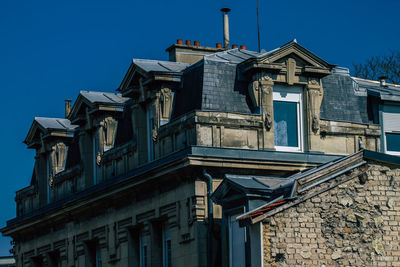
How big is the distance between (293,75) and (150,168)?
5.49 m

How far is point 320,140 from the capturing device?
35.0 meters

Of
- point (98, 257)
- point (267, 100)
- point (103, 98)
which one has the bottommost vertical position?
point (98, 257)

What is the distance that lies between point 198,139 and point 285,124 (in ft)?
11.3

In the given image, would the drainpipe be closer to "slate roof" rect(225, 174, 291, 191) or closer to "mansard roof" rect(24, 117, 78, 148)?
"slate roof" rect(225, 174, 291, 191)

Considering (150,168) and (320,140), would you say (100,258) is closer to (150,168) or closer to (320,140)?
(150,168)

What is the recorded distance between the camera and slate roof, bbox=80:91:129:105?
39775 millimetres

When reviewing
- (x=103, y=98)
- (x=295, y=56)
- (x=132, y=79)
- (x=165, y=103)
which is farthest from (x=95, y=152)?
(x=295, y=56)

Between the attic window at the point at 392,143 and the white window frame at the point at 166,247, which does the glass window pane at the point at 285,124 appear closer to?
the attic window at the point at 392,143

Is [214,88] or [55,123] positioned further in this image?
[55,123]

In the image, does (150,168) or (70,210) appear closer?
(150,168)

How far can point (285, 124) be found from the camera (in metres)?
34.9

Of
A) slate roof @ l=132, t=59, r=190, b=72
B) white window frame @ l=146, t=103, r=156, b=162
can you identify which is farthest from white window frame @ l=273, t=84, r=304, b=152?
white window frame @ l=146, t=103, r=156, b=162

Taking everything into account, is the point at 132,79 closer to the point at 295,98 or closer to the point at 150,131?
the point at 150,131

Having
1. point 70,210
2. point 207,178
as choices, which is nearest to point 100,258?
point 70,210
